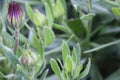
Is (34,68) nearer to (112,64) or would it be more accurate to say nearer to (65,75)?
(65,75)

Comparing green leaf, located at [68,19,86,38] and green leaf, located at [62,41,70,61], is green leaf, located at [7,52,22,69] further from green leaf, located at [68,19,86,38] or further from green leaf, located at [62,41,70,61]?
green leaf, located at [68,19,86,38]

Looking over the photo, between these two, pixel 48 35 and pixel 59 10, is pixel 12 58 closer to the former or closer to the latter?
pixel 48 35

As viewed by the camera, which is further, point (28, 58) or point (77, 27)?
point (77, 27)

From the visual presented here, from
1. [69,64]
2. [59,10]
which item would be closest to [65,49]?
[69,64]

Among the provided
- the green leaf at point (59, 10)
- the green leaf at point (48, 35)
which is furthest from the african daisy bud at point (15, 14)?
the green leaf at point (59, 10)

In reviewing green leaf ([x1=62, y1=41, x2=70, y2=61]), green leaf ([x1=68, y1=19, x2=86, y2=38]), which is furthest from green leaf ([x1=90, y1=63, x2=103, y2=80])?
green leaf ([x1=62, y1=41, x2=70, y2=61])

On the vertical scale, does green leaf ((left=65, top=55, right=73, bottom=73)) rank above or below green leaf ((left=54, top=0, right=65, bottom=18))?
below

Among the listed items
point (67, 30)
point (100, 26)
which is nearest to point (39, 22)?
point (67, 30)
